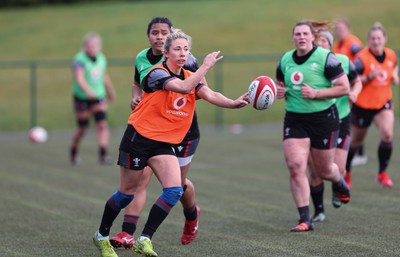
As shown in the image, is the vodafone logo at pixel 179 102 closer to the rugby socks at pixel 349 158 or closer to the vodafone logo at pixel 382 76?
the rugby socks at pixel 349 158

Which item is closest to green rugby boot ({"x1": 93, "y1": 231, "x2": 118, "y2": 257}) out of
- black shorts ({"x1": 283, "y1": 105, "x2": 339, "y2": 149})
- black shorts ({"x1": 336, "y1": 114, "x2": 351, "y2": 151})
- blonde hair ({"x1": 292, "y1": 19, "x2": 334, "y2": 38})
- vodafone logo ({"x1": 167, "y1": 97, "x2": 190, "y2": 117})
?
vodafone logo ({"x1": 167, "y1": 97, "x2": 190, "y2": 117})

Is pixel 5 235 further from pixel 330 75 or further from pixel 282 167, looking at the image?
pixel 282 167

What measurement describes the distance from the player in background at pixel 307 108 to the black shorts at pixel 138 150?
1.87m

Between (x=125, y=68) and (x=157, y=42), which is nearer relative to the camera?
(x=157, y=42)

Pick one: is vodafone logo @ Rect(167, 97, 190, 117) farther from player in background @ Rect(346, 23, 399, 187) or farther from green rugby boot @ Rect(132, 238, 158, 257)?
player in background @ Rect(346, 23, 399, 187)

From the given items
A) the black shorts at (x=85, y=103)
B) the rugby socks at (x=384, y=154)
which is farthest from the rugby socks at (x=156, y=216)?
the black shorts at (x=85, y=103)

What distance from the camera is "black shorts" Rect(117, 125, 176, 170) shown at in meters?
7.79

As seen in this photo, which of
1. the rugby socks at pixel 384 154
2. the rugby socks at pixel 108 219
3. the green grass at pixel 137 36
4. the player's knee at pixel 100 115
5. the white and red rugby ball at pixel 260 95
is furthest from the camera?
the green grass at pixel 137 36

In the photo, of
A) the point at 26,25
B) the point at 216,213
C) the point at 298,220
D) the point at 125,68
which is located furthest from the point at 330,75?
the point at 26,25

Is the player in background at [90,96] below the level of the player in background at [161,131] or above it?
below

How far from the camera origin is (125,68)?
29156mm

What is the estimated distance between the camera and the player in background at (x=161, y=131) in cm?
772

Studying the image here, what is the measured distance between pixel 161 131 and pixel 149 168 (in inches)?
34.4

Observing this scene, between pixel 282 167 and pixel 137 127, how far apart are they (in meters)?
7.45
